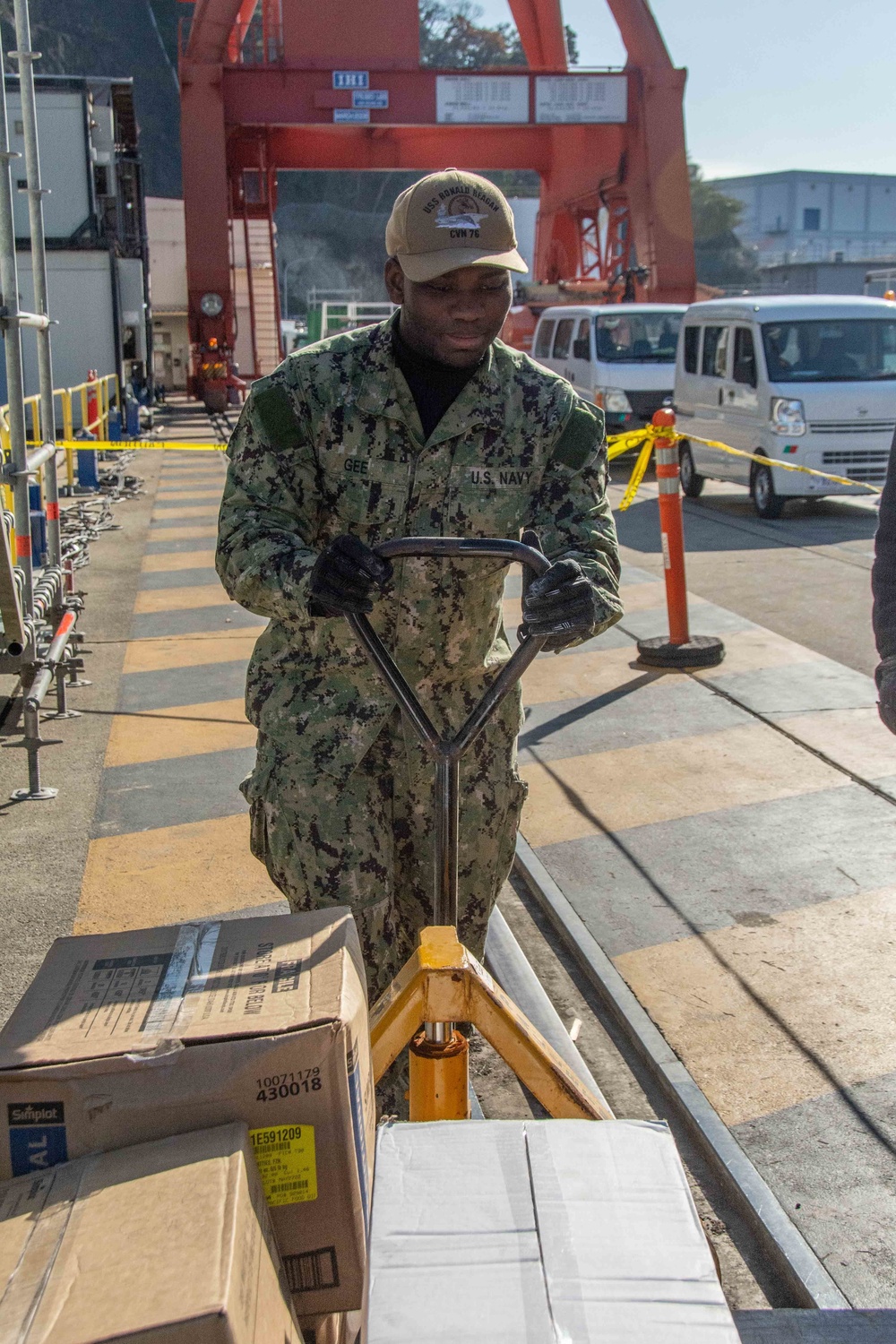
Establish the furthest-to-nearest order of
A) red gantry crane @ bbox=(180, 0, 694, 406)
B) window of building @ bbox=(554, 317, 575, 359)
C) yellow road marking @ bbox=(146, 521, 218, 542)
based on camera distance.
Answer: red gantry crane @ bbox=(180, 0, 694, 406)
window of building @ bbox=(554, 317, 575, 359)
yellow road marking @ bbox=(146, 521, 218, 542)

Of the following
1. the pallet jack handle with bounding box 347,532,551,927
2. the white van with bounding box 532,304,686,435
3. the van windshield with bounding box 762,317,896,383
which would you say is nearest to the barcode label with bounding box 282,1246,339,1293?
the pallet jack handle with bounding box 347,532,551,927

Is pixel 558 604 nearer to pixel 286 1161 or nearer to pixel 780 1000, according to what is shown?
pixel 286 1161

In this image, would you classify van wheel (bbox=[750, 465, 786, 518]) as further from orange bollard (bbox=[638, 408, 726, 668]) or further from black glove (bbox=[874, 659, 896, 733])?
black glove (bbox=[874, 659, 896, 733])

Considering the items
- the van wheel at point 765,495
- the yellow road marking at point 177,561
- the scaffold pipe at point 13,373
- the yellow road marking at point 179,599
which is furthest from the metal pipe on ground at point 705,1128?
the van wheel at point 765,495

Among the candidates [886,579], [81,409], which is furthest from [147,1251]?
[81,409]

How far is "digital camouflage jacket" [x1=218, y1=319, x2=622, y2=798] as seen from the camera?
2.73m

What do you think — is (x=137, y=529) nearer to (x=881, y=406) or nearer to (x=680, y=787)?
(x=881, y=406)

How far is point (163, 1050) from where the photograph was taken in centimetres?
173

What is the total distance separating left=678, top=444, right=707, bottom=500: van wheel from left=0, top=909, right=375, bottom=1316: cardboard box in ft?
43.1

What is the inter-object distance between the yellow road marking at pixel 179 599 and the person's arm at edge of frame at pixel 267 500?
665 centimetres

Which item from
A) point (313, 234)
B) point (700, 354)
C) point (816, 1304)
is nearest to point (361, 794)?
point (816, 1304)

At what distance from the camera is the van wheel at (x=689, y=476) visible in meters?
14.6

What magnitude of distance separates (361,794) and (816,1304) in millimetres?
1283

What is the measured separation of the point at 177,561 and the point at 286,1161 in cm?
978
